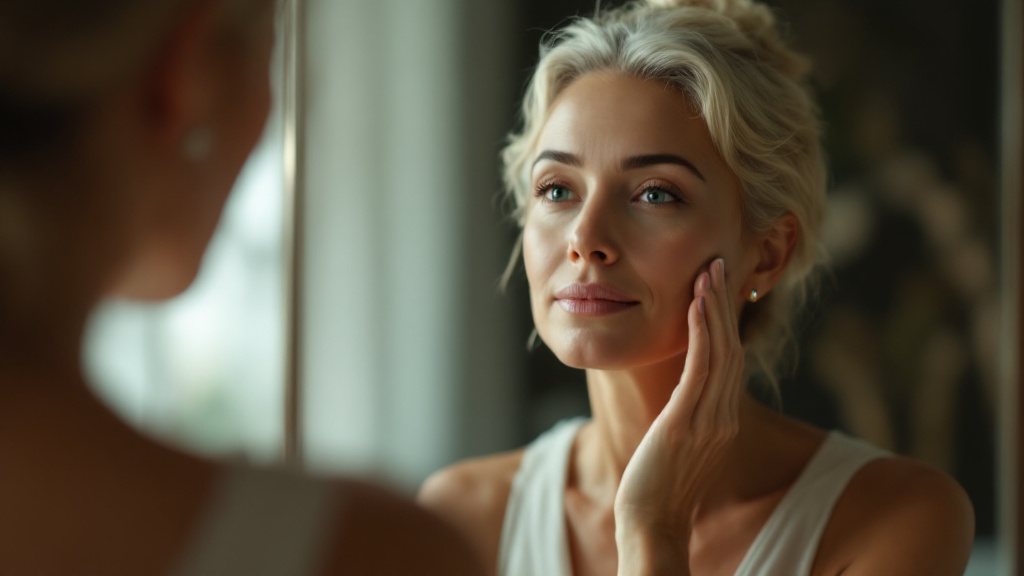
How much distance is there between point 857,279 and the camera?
8.61ft

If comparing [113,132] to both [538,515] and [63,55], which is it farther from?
[538,515]

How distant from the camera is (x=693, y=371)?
1.23 metres

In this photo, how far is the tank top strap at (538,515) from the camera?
140 cm

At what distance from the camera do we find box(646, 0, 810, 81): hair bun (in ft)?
4.62

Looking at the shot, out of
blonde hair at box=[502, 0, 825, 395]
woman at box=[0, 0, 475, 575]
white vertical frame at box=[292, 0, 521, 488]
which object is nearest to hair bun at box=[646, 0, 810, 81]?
blonde hair at box=[502, 0, 825, 395]

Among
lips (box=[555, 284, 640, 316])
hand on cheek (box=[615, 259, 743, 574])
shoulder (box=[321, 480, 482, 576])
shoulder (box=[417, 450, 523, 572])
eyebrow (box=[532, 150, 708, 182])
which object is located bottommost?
shoulder (box=[417, 450, 523, 572])

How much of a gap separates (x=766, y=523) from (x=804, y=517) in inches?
2.1

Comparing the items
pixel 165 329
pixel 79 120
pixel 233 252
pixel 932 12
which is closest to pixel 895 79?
pixel 932 12

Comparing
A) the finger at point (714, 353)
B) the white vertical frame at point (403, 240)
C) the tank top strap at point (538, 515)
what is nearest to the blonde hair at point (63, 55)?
the finger at point (714, 353)

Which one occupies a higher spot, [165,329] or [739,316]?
[739,316]

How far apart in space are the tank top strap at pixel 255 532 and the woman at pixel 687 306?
2.23 feet

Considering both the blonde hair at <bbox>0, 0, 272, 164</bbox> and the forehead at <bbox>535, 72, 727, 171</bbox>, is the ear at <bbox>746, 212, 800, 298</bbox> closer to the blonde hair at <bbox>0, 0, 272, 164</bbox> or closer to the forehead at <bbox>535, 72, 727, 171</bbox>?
the forehead at <bbox>535, 72, 727, 171</bbox>

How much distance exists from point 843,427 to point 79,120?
249cm

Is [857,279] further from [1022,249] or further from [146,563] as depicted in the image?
[146,563]
